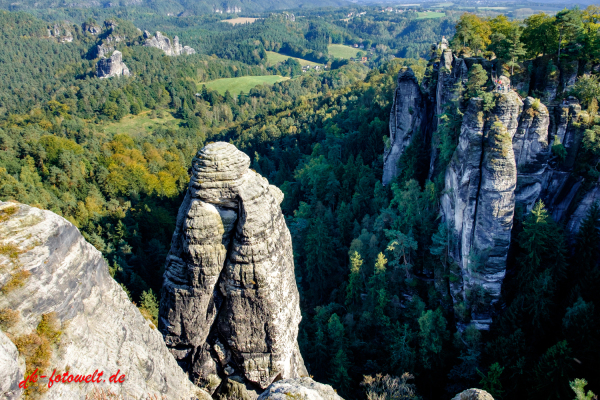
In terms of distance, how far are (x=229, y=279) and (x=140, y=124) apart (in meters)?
135

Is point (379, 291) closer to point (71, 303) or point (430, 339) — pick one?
point (430, 339)

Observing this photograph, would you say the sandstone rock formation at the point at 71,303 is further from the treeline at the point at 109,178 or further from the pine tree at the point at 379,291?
the treeline at the point at 109,178

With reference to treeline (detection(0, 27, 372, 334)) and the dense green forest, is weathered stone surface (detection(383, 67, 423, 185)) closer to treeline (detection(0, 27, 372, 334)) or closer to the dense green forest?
the dense green forest

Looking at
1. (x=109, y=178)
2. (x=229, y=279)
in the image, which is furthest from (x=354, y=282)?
(x=109, y=178)

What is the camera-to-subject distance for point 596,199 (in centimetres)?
2764

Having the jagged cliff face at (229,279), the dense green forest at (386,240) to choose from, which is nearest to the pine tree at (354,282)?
the dense green forest at (386,240)

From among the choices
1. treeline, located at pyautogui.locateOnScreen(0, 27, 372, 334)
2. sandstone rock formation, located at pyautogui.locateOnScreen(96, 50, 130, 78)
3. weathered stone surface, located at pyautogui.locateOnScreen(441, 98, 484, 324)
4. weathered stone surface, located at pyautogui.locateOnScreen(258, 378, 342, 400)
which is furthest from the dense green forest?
sandstone rock formation, located at pyautogui.locateOnScreen(96, 50, 130, 78)

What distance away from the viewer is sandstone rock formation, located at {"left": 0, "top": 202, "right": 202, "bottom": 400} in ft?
26.4

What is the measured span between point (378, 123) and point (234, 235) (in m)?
52.7

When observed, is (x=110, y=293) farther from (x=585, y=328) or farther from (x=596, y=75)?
(x=596, y=75)

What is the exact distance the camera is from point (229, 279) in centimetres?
1400

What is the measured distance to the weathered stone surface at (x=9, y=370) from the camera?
7.27 meters

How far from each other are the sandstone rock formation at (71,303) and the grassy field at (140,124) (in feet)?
398

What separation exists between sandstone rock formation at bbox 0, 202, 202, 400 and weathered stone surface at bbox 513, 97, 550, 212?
97.2 feet
